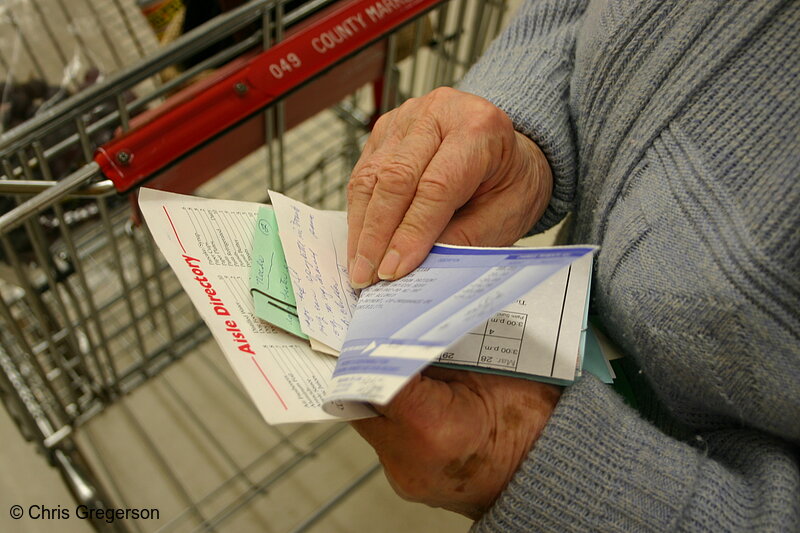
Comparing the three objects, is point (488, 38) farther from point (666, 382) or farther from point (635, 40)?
point (666, 382)

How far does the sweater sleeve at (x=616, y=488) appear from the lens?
0.46 meters

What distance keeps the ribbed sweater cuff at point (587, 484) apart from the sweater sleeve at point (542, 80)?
251mm

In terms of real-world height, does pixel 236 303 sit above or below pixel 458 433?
above

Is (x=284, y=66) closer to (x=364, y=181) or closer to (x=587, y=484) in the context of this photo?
(x=364, y=181)

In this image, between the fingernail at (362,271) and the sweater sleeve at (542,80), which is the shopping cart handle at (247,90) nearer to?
the sweater sleeve at (542,80)

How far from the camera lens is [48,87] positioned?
3.51ft

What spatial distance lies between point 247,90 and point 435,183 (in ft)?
1.06

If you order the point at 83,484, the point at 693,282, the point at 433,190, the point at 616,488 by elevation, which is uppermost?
the point at 433,190

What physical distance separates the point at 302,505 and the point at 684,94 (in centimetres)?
86

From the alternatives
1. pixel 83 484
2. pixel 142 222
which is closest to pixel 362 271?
pixel 142 222

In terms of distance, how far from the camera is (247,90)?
0.72 m

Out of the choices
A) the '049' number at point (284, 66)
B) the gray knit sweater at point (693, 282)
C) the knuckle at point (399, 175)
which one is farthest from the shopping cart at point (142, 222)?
the gray knit sweater at point (693, 282)

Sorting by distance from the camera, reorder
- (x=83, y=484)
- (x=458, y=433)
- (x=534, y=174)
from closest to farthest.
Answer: (x=458, y=433)
(x=534, y=174)
(x=83, y=484)

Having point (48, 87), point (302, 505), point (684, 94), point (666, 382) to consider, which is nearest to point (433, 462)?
point (666, 382)
